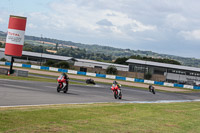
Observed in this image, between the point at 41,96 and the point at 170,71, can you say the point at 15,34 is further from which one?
the point at 170,71

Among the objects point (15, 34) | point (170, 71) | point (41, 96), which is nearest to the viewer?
point (41, 96)

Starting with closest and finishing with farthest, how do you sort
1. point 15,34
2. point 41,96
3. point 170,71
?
point 41,96 < point 15,34 < point 170,71

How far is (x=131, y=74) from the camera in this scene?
8256 centimetres

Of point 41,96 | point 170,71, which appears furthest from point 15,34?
point 170,71

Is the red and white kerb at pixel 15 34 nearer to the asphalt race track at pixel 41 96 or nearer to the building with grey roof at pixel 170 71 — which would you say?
the asphalt race track at pixel 41 96

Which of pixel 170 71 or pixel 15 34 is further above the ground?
pixel 15 34

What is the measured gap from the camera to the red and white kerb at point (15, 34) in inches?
1615

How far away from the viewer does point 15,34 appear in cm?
4147

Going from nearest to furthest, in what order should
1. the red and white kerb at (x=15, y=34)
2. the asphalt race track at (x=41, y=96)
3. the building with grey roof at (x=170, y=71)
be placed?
the asphalt race track at (x=41, y=96) → the red and white kerb at (x=15, y=34) → the building with grey roof at (x=170, y=71)

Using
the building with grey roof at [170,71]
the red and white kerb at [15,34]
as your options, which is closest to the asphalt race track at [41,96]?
the red and white kerb at [15,34]

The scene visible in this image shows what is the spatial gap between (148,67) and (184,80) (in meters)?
11.1

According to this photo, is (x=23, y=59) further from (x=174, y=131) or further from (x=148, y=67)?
(x=174, y=131)

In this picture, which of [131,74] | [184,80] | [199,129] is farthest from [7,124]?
[184,80]

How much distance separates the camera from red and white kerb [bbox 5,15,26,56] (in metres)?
41.0
